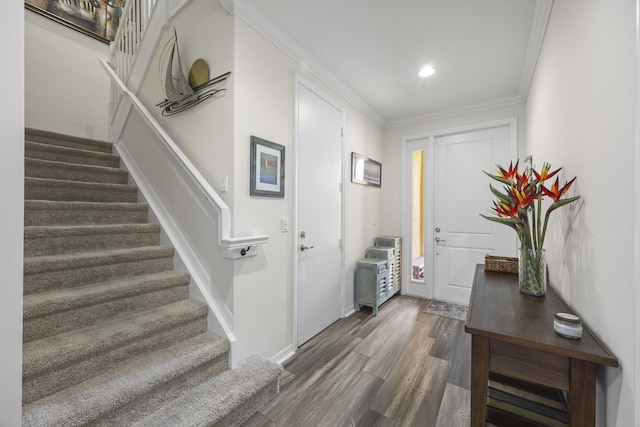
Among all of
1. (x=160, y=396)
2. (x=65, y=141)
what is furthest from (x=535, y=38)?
(x=65, y=141)

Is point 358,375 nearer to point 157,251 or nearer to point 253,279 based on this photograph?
point 253,279

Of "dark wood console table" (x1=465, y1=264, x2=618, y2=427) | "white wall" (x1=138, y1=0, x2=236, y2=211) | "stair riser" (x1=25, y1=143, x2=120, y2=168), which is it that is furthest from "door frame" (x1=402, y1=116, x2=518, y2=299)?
"stair riser" (x1=25, y1=143, x2=120, y2=168)

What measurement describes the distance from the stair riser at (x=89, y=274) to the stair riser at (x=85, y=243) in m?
0.26

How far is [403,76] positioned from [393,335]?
8.65 ft

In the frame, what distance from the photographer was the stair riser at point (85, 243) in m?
1.75

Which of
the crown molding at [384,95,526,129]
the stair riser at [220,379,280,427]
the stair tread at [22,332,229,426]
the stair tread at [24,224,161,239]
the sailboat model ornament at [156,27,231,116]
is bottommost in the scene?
the stair riser at [220,379,280,427]

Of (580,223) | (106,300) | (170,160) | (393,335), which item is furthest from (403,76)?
(106,300)

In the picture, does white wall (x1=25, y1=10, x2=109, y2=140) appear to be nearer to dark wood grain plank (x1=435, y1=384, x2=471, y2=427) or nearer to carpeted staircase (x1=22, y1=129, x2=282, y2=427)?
carpeted staircase (x1=22, y1=129, x2=282, y2=427)

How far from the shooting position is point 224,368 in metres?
1.78

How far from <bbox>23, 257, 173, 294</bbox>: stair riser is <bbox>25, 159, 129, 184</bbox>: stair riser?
3.99 feet

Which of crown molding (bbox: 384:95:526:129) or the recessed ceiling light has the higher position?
the recessed ceiling light

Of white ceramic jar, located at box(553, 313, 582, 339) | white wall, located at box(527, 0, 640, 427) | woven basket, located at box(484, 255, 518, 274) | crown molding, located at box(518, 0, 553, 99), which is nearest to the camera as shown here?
white wall, located at box(527, 0, 640, 427)

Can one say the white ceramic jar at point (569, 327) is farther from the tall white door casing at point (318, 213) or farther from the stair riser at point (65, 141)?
the stair riser at point (65, 141)

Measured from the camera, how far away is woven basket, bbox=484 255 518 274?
197cm
